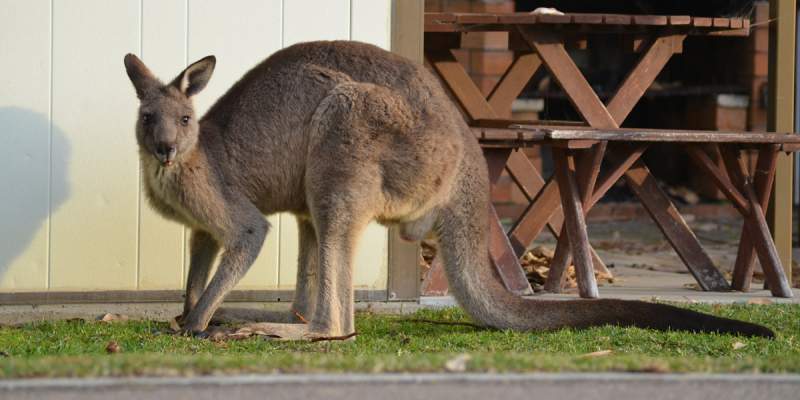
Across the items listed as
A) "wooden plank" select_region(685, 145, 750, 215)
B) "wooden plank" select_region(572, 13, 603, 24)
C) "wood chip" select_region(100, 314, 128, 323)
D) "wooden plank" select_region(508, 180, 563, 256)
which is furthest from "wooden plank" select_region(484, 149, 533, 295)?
"wood chip" select_region(100, 314, 128, 323)

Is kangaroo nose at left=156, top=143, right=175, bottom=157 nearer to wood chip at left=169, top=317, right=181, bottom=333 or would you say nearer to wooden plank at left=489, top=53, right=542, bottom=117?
wood chip at left=169, top=317, right=181, bottom=333

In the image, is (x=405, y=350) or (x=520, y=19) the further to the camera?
(x=520, y=19)

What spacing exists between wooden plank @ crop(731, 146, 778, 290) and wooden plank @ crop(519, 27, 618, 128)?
894 millimetres

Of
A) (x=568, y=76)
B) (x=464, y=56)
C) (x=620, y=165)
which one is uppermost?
(x=464, y=56)

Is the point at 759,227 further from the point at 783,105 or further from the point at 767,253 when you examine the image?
the point at 783,105

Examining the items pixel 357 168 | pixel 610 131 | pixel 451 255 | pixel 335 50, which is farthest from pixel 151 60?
pixel 610 131

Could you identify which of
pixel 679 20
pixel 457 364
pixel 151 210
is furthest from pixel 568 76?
pixel 457 364

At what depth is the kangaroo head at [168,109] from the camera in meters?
5.40

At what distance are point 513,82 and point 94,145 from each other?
302 centimetres

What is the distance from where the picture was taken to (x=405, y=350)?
16.7 ft

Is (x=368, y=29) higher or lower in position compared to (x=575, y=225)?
higher

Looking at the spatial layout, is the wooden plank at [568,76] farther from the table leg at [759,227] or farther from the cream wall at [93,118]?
the cream wall at [93,118]

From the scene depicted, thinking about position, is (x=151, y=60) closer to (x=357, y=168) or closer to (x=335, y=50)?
(x=335, y=50)

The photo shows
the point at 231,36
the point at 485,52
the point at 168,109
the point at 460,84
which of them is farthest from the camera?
the point at 485,52
